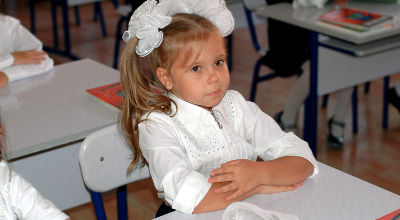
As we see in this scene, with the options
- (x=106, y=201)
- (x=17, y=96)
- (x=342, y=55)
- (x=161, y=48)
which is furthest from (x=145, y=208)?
(x=161, y=48)

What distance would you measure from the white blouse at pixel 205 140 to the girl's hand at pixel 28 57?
0.96 metres

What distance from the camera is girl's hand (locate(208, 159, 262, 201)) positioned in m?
1.28

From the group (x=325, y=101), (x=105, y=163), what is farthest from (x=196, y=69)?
(x=325, y=101)

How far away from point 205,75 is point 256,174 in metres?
0.27

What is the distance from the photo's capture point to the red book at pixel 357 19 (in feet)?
8.25

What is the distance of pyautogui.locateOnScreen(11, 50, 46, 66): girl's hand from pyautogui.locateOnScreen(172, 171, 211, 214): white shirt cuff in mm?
1177

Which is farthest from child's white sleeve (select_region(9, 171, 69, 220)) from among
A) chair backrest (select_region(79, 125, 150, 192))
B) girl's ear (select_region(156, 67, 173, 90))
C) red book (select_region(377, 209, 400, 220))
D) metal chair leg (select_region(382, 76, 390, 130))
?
metal chair leg (select_region(382, 76, 390, 130))

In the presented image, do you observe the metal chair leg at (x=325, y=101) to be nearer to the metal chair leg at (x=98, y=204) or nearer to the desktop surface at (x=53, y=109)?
the desktop surface at (x=53, y=109)

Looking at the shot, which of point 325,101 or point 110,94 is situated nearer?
point 110,94

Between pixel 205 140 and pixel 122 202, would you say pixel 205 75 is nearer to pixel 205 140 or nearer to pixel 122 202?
pixel 205 140

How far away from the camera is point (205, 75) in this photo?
4.58ft

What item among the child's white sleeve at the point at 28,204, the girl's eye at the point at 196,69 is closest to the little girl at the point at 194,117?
the girl's eye at the point at 196,69

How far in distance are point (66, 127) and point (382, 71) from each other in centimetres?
177

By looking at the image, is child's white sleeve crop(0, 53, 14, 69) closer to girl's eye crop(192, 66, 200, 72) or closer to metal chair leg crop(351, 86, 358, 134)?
girl's eye crop(192, 66, 200, 72)
